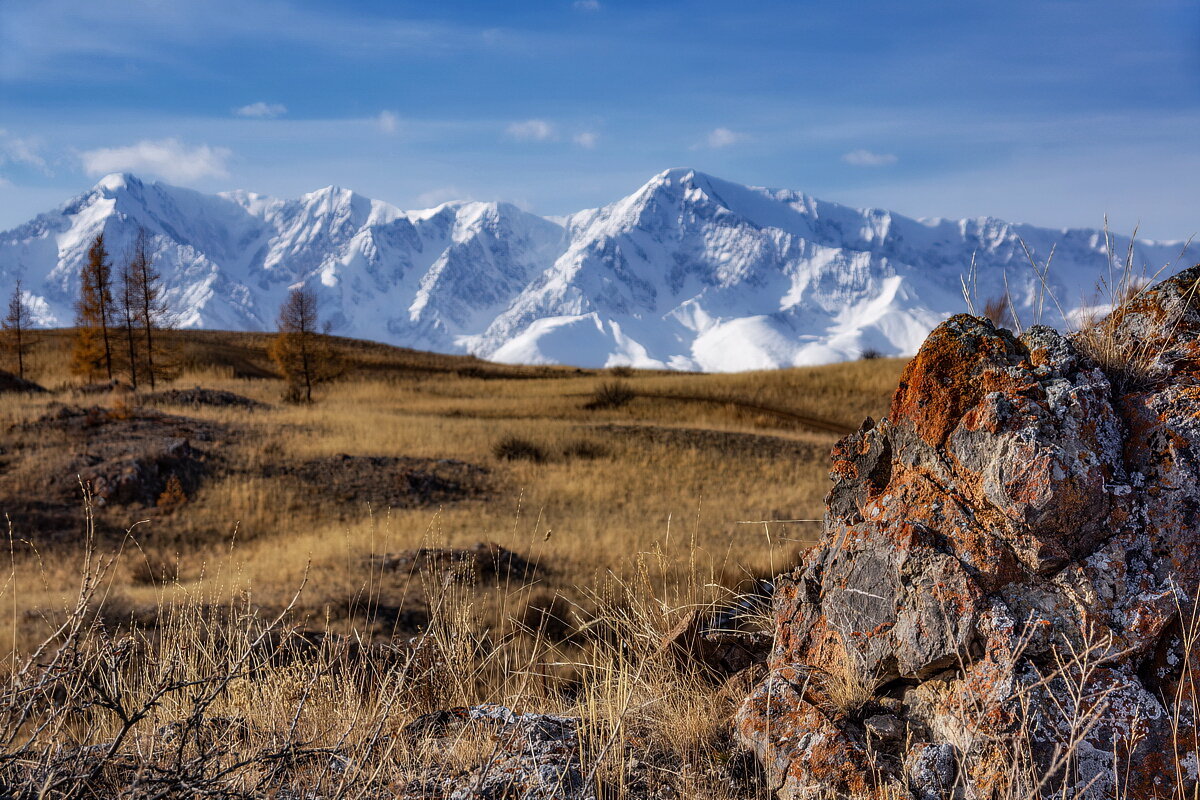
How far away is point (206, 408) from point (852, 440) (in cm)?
2358

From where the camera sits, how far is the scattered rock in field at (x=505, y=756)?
2.42 meters

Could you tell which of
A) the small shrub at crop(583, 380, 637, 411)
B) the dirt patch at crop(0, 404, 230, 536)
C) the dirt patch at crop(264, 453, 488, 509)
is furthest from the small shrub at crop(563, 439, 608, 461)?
the small shrub at crop(583, 380, 637, 411)

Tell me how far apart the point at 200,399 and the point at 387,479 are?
11.3 meters

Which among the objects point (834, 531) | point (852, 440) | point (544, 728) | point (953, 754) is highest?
point (852, 440)

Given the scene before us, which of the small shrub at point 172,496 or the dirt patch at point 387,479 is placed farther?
the dirt patch at point 387,479

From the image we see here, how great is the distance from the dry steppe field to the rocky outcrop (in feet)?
2.14

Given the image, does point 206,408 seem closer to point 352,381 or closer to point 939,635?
point 352,381

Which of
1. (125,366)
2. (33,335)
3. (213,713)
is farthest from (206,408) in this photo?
(33,335)

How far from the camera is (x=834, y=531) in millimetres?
3000

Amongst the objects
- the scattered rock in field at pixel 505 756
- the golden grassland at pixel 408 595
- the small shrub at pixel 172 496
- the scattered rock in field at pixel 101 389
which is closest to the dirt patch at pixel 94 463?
the small shrub at pixel 172 496

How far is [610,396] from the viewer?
34.1 meters

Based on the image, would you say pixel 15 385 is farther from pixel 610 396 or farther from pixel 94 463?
pixel 610 396

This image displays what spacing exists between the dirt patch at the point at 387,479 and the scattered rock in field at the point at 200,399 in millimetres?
8827

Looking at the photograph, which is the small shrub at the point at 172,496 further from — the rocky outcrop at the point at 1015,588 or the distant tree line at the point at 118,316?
the distant tree line at the point at 118,316
